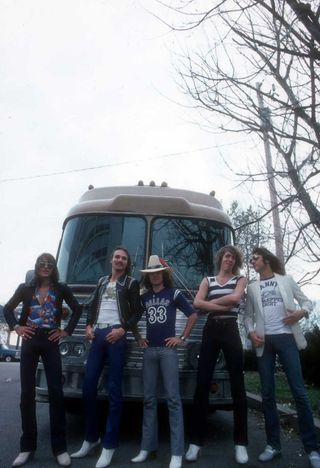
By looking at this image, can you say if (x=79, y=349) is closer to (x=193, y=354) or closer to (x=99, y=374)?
(x=99, y=374)

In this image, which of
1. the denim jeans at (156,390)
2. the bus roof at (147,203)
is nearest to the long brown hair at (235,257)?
the denim jeans at (156,390)

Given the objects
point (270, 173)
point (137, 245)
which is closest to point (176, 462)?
point (137, 245)

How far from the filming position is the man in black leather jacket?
5.26 metres

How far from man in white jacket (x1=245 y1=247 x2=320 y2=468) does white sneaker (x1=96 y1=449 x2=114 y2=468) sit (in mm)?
1465

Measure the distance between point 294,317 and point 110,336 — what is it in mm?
1821

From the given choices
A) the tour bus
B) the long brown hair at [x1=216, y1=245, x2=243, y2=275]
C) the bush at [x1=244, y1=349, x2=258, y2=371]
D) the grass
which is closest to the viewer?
the long brown hair at [x1=216, y1=245, x2=243, y2=275]

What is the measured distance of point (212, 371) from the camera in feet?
17.7

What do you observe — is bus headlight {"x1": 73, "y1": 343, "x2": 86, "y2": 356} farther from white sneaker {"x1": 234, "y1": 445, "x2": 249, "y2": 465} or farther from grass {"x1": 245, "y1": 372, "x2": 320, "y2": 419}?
grass {"x1": 245, "y1": 372, "x2": 320, "y2": 419}

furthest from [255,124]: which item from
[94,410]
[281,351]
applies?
[94,410]

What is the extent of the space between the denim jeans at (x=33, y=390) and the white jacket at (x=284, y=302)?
2.00m

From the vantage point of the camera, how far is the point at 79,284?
655 centimetres

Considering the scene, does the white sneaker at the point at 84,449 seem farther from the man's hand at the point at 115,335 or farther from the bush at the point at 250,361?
the bush at the point at 250,361

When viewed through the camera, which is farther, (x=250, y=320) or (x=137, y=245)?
(x=137, y=245)

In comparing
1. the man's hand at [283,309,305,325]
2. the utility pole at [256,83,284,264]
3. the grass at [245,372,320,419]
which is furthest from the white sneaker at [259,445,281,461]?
the utility pole at [256,83,284,264]
